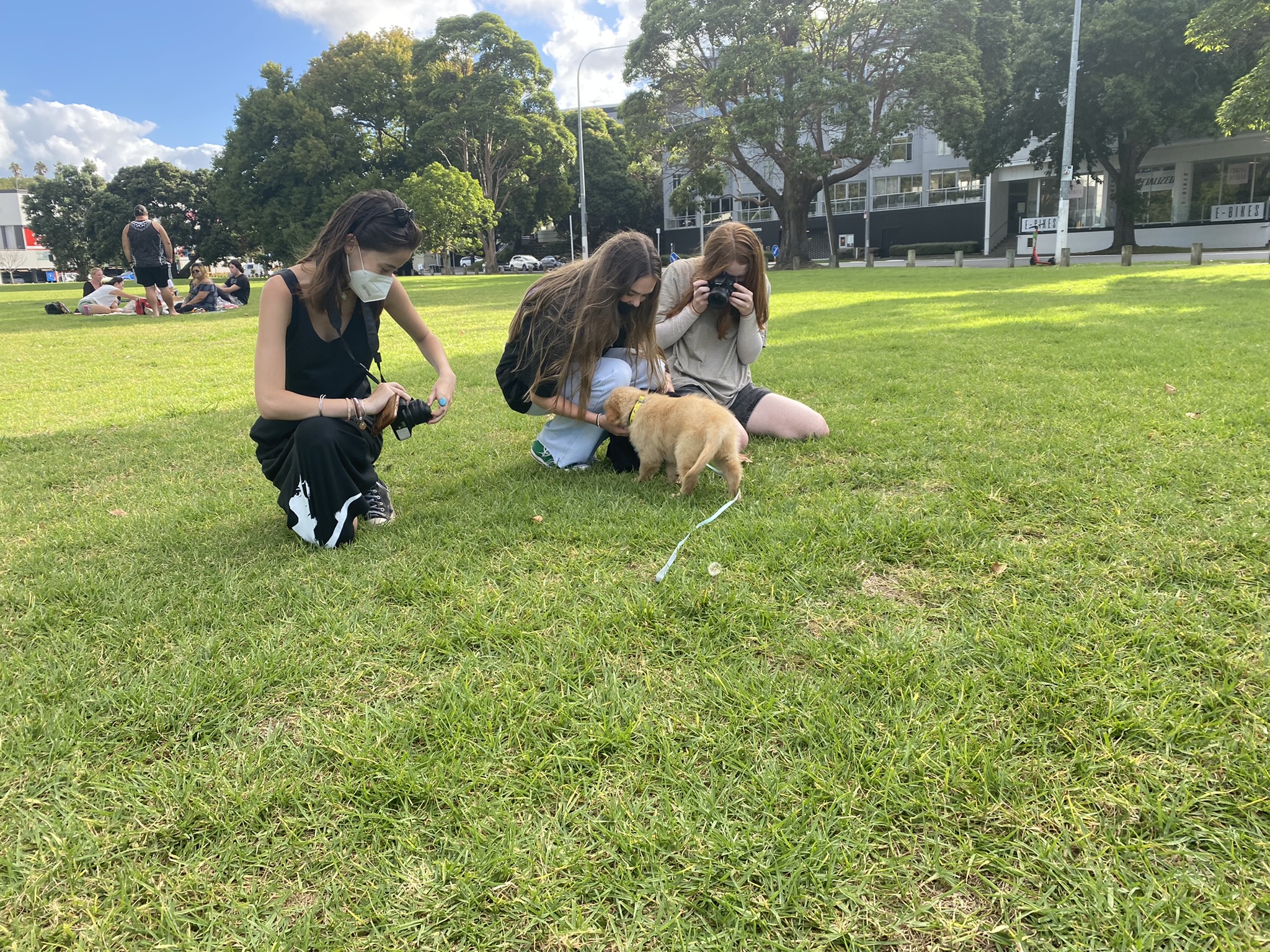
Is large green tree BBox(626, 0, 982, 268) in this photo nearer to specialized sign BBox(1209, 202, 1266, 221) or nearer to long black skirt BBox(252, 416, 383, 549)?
specialized sign BBox(1209, 202, 1266, 221)

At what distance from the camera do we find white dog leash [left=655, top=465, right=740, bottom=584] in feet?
8.71

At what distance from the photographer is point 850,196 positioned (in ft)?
158

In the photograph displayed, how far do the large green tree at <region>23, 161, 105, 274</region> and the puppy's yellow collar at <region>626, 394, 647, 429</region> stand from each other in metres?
58.6

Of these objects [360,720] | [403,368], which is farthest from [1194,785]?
[403,368]

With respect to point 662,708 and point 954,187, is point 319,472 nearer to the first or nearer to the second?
point 662,708

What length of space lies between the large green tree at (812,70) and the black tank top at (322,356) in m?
25.2

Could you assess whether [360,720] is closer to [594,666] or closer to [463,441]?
[594,666]

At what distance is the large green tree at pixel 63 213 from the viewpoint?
47844mm

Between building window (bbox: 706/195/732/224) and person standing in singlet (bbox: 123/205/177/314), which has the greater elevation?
building window (bbox: 706/195/732/224)

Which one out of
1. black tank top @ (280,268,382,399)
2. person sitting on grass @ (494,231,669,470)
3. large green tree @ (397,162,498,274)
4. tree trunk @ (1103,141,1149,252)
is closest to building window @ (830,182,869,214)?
tree trunk @ (1103,141,1149,252)

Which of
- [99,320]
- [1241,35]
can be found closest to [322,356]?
[99,320]

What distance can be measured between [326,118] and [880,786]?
139ft

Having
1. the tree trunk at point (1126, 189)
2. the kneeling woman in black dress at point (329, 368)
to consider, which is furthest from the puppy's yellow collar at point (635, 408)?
the tree trunk at point (1126, 189)

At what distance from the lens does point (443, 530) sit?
3191 millimetres
